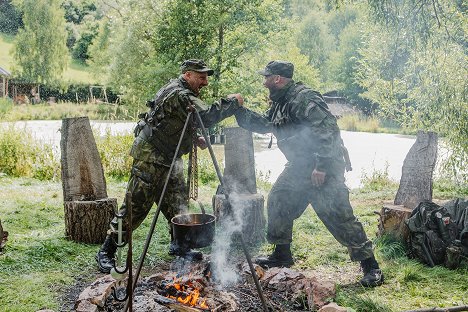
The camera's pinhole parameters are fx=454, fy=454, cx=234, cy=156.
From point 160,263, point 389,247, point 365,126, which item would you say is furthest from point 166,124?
point 365,126

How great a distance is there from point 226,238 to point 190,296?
214 centimetres

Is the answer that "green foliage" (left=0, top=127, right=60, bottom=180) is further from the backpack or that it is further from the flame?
the backpack

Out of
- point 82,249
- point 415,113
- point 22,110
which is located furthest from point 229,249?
point 22,110

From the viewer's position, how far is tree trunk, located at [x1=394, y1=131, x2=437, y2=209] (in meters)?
5.96

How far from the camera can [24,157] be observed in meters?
10.7

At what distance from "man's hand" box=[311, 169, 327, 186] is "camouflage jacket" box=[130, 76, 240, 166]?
40.5 inches

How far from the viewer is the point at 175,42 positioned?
14.4m

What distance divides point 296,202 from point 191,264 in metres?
1.35

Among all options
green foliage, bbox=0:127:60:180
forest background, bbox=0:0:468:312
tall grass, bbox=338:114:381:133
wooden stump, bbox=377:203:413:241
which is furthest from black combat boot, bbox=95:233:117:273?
tall grass, bbox=338:114:381:133

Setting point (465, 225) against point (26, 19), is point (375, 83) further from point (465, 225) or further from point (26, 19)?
point (26, 19)

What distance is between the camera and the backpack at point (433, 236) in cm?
507

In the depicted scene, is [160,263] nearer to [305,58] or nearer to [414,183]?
[414,183]

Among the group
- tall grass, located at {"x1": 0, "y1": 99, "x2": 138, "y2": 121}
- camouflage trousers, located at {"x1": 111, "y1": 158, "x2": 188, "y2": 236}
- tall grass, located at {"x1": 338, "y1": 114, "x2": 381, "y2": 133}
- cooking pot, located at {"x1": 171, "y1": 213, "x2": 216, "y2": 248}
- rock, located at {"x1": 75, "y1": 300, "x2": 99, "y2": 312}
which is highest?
tall grass, located at {"x1": 0, "y1": 99, "x2": 138, "y2": 121}

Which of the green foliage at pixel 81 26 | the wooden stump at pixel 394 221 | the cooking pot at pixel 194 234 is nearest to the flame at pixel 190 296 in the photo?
the cooking pot at pixel 194 234
